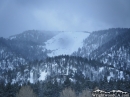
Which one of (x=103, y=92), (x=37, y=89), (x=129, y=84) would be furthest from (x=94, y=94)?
(x=37, y=89)

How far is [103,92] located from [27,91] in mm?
46312

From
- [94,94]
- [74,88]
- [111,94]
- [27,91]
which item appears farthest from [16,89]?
[111,94]

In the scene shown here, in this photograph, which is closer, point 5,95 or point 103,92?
point 5,95

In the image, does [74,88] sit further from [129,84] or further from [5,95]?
[5,95]

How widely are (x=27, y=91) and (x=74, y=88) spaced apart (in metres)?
37.6

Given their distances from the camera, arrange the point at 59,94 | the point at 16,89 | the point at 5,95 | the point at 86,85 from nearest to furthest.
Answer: the point at 5,95 < the point at 16,89 < the point at 59,94 < the point at 86,85

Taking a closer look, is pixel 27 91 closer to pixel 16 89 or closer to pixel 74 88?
pixel 16 89

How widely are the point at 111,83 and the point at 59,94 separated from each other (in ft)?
117

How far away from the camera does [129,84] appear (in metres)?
133

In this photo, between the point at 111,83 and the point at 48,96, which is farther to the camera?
the point at 111,83

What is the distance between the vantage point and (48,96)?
404ft

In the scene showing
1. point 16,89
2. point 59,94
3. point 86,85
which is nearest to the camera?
point 16,89

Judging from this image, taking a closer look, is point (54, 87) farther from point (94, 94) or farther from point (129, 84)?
point (129, 84)

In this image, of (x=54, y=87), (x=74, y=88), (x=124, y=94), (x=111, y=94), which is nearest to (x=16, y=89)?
(x=54, y=87)
